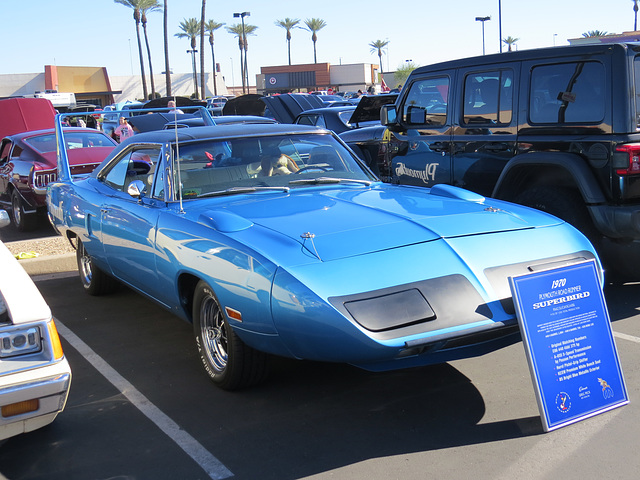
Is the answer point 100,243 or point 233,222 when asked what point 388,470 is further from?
point 100,243

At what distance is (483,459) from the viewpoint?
3.41 m

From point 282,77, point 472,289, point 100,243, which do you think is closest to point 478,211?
point 472,289

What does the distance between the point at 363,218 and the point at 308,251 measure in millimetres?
612

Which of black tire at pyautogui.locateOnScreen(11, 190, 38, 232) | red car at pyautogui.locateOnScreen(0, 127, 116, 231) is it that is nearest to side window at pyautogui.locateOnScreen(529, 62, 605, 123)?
red car at pyautogui.locateOnScreen(0, 127, 116, 231)

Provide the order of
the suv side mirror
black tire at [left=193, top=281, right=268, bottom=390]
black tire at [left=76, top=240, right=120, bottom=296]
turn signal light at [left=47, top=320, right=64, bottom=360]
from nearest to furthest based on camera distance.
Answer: turn signal light at [left=47, top=320, right=64, bottom=360]
black tire at [left=193, top=281, right=268, bottom=390]
black tire at [left=76, top=240, right=120, bottom=296]
the suv side mirror

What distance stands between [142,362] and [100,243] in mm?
1400

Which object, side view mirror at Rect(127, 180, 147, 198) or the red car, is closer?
side view mirror at Rect(127, 180, 147, 198)

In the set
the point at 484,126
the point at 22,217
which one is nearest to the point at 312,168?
the point at 484,126

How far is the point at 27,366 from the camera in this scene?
3.26 metres

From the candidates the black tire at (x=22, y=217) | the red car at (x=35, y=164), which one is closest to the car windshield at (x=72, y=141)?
the red car at (x=35, y=164)

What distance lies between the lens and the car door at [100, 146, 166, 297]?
16.5ft

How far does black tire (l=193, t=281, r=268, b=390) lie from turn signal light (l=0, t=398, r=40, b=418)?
3.73ft

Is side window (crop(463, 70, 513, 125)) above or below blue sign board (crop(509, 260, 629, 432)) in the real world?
above

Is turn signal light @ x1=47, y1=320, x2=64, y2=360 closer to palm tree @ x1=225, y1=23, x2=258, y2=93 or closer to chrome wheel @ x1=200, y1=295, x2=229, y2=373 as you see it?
chrome wheel @ x1=200, y1=295, x2=229, y2=373
